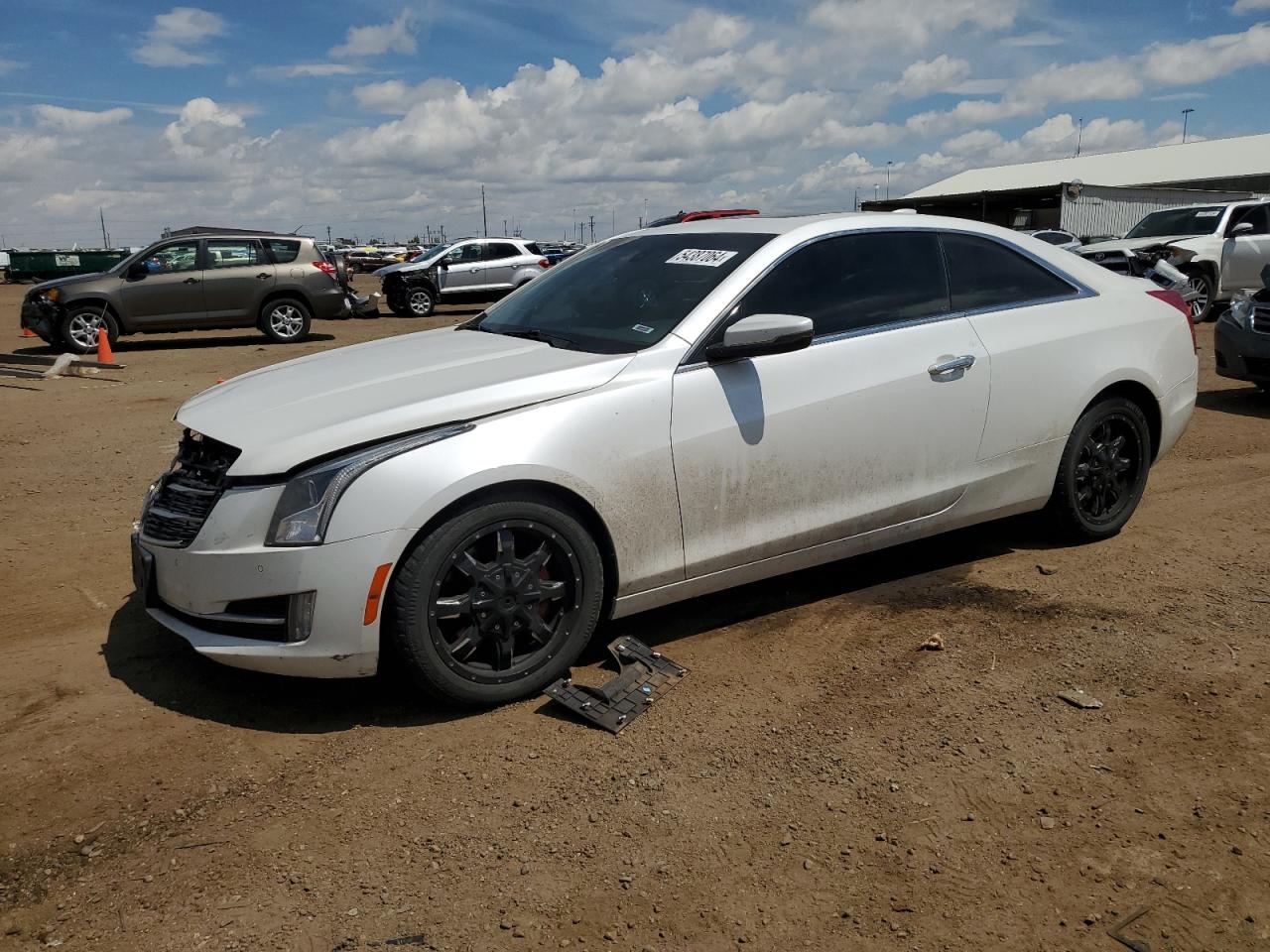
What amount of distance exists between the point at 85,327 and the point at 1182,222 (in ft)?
55.2

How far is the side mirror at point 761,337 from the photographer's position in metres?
3.74

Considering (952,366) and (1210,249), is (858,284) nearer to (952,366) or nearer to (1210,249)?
(952,366)

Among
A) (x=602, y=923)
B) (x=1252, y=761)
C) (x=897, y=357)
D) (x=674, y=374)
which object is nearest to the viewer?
(x=602, y=923)

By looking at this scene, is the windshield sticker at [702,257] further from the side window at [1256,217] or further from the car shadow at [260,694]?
the side window at [1256,217]

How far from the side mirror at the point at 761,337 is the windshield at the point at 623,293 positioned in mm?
237

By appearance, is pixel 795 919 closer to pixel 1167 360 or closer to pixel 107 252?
pixel 1167 360

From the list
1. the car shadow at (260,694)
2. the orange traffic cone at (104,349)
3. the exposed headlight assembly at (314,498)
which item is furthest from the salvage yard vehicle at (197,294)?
the exposed headlight assembly at (314,498)

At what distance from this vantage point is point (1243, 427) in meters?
8.27

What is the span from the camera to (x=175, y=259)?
15711 millimetres

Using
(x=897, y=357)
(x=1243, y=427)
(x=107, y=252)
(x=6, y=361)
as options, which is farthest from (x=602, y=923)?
(x=107, y=252)

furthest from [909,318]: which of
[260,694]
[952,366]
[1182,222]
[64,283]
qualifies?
[64,283]

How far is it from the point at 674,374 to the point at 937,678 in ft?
4.89

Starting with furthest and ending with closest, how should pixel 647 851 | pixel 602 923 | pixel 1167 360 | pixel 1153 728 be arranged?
1. pixel 1167 360
2. pixel 1153 728
3. pixel 647 851
4. pixel 602 923

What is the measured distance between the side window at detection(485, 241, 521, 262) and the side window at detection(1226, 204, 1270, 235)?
1412cm
